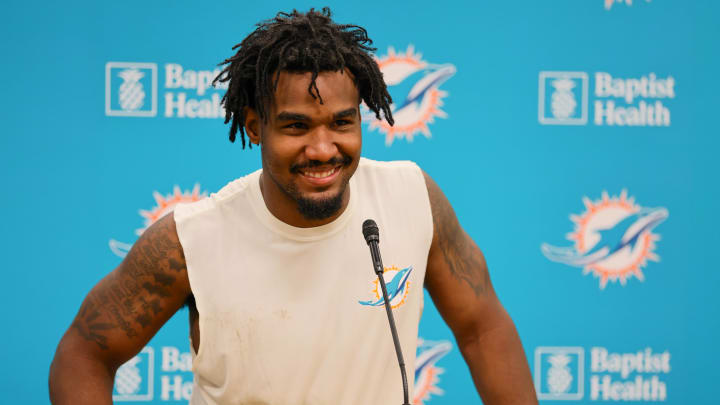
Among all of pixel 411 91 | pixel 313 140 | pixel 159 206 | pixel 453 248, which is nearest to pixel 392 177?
pixel 453 248

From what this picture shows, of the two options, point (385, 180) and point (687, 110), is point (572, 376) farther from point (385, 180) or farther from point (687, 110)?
point (385, 180)

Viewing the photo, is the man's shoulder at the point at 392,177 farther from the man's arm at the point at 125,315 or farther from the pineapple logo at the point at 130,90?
the pineapple logo at the point at 130,90

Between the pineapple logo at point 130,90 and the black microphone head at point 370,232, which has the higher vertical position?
the pineapple logo at point 130,90

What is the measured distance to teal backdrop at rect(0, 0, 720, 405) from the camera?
6.83 feet

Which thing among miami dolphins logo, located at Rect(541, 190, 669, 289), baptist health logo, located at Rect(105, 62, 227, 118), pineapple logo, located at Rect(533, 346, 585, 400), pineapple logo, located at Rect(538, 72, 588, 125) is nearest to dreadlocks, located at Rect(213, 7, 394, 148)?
baptist health logo, located at Rect(105, 62, 227, 118)

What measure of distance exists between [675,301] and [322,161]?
1.60m

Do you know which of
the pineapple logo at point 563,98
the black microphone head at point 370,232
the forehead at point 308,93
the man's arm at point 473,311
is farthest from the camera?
the pineapple logo at point 563,98

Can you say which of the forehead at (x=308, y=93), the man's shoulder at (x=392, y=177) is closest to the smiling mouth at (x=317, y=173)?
the forehead at (x=308, y=93)

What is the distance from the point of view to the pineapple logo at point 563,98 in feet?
7.32

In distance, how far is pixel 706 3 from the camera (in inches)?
90.0

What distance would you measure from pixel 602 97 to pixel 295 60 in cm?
135

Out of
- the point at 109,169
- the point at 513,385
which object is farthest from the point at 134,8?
the point at 513,385

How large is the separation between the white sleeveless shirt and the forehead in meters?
0.25

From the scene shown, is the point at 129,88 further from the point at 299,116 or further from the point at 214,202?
the point at 299,116
